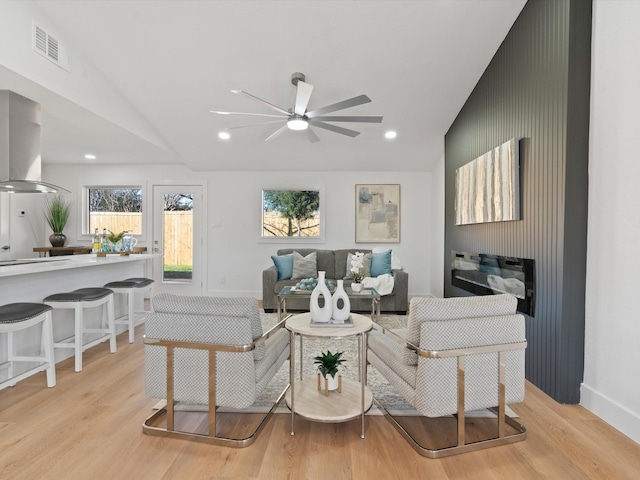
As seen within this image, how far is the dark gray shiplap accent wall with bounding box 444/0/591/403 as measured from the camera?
239 cm

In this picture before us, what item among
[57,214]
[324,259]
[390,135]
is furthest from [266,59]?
[57,214]

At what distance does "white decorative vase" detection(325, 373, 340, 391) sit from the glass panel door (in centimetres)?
456

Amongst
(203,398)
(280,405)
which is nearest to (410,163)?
(280,405)

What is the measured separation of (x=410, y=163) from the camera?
19.5 ft

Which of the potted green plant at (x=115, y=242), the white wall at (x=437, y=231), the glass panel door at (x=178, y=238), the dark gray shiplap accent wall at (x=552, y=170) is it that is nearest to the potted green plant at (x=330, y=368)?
the dark gray shiplap accent wall at (x=552, y=170)

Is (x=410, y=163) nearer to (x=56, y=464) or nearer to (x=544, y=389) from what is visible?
(x=544, y=389)

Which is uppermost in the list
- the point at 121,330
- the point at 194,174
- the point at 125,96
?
the point at 125,96

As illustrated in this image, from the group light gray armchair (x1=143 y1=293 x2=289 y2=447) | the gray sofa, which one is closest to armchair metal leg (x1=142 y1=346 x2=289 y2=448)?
light gray armchair (x1=143 y1=293 x2=289 y2=447)

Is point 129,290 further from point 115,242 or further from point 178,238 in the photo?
point 178,238

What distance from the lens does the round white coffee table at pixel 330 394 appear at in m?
2.02

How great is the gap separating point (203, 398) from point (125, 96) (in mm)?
3781

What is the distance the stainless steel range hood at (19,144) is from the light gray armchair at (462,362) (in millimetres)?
3890

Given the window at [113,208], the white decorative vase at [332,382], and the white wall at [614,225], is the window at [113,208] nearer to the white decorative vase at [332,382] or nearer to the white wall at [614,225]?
the white decorative vase at [332,382]

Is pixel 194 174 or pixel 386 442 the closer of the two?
pixel 386 442
